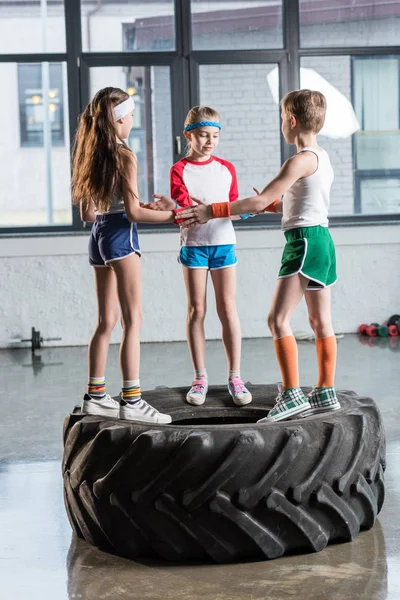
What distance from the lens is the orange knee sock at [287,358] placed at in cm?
310

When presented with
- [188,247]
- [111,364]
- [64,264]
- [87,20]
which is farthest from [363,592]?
[87,20]

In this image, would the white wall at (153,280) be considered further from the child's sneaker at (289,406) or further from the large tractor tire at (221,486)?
the large tractor tire at (221,486)

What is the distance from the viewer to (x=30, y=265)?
7.49 metres

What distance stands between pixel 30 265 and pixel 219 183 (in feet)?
13.2

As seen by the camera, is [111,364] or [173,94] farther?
[173,94]

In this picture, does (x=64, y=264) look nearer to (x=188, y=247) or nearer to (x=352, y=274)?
(x=352, y=274)

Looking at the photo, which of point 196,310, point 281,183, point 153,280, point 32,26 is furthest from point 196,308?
point 32,26

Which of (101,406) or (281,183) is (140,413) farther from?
(281,183)

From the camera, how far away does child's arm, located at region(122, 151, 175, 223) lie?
3084 mm

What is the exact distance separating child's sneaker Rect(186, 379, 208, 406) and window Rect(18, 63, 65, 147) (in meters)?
4.58

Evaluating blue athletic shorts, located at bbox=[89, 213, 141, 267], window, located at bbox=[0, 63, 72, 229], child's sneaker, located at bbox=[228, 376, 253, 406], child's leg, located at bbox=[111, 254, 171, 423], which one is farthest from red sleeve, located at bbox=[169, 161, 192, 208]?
window, located at bbox=[0, 63, 72, 229]

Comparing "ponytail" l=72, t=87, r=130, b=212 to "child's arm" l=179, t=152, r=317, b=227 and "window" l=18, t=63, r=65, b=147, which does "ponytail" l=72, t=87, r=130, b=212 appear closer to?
"child's arm" l=179, t=152, r=317, b=227

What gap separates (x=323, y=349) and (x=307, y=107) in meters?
0.81

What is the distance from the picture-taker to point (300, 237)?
3.09m
